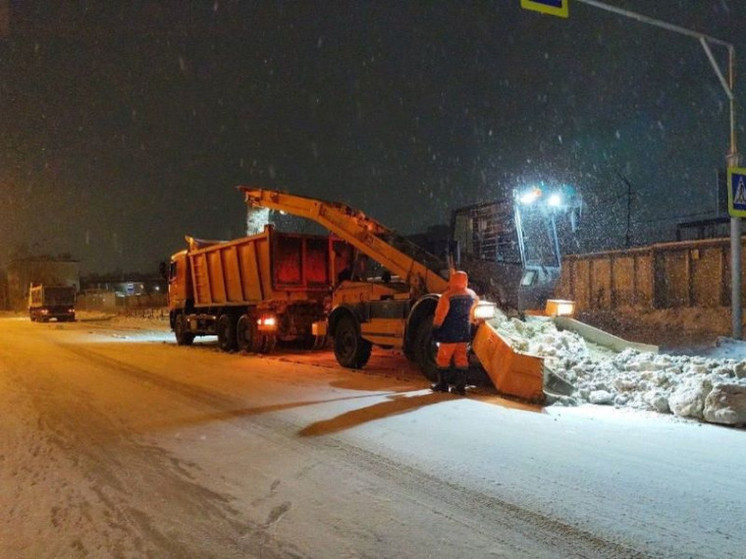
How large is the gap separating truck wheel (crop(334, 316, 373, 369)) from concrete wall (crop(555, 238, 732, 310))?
7.93 metres

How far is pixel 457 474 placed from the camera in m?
4.89

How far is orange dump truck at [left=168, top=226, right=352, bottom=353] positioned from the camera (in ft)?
46.9

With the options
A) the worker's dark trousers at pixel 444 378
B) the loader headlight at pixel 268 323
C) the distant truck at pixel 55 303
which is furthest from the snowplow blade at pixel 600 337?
the distant truck at pixel 55 303

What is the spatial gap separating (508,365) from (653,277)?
928cm

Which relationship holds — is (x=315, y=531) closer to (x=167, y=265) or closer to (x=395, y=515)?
(x=395, y=515)

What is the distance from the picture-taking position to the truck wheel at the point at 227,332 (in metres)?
16.0

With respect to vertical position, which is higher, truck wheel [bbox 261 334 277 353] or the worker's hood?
the worker's hood

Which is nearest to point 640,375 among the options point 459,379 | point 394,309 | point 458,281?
point 459,379

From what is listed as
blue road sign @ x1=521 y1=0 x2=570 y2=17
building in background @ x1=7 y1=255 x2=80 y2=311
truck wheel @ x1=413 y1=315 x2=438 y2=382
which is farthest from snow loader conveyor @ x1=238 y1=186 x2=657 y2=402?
building in background @ x1=7 y1=255 x2=80 y2=311

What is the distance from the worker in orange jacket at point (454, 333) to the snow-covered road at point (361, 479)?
39 centimetres

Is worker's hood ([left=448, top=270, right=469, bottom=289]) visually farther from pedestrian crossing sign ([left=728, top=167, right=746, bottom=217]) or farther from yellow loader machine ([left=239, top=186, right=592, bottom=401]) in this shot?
pedestrian crossing sign ([left=728, top=167, right=746, bottom=217])

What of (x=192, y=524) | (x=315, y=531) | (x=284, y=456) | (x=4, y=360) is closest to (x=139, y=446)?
(x=284, y=456)

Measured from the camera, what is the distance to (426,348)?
9.82m

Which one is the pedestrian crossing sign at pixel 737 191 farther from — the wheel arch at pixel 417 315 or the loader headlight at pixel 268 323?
the loader headlight at pixel 268 323
